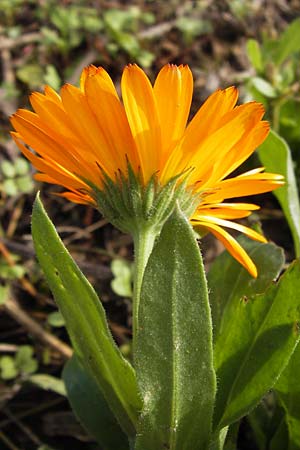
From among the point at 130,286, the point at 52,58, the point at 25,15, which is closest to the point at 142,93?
the point at 130,286

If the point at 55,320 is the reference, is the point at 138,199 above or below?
above

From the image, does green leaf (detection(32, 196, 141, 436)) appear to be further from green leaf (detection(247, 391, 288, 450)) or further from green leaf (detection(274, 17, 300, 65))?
green leaf (detection(274, 17, 300, 65))

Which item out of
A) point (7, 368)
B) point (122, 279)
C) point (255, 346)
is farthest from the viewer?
point (122, 279)

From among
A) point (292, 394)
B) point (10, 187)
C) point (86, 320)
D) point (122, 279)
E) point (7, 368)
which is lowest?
point (292, 394)

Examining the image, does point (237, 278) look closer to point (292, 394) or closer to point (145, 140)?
point (292, 394)

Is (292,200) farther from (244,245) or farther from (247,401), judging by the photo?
(247,401)

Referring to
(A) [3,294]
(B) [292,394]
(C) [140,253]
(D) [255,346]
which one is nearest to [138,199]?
(C) [140,253]

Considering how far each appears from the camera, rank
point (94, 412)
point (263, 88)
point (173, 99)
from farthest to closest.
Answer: point (263, 88), point (94, 412), point (173, 99)

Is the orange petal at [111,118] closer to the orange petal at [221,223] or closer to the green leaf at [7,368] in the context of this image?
the orange petal at [221,223]

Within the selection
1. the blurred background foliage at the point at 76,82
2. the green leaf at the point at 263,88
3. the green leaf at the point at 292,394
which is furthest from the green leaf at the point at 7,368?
the green leaf at the point at 263,88
